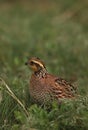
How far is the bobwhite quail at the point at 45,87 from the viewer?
8.13 meters

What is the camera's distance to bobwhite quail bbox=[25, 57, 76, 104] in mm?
8133

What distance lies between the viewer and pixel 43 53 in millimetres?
12508

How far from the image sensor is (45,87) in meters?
8.22

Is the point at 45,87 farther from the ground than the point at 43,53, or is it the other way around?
the point at 43,53

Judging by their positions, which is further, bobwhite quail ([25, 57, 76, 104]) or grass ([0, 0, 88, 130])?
bobwhite quail ([25, 57, 76, 104])

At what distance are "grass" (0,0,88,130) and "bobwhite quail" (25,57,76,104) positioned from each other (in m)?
0.21

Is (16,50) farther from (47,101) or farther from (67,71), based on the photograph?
(47,101)

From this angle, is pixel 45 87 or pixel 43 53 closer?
pixel 45 87

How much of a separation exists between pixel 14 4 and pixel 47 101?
11661 millimetres

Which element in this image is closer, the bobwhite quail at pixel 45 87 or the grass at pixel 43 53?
the grass at pixel 43 53

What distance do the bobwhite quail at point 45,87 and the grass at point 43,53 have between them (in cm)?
21

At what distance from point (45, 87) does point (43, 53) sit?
4.32 m

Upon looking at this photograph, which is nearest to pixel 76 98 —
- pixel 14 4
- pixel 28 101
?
pixel 28 101

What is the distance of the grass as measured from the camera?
750 centimetres
